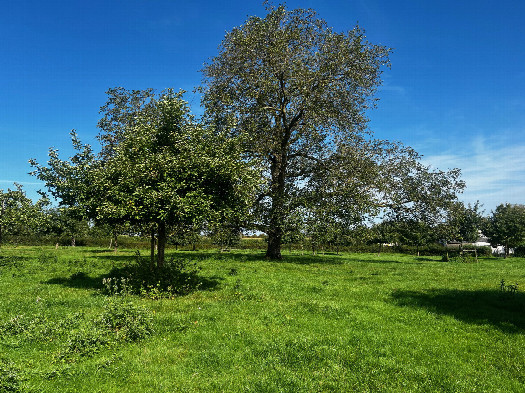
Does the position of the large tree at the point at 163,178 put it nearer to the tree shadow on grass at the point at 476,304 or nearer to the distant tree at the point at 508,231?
the tree shadow on grass at the point at 476,304

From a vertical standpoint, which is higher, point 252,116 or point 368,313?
point 252,116

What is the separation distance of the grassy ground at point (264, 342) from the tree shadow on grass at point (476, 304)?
55 millimetres

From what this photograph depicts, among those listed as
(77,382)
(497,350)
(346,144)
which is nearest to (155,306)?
(77,382)

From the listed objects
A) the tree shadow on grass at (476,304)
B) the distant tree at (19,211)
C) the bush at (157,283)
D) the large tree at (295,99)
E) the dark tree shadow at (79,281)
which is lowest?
the tree shadow on grass at (476,304)

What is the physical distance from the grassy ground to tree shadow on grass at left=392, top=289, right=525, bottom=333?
0.18ft

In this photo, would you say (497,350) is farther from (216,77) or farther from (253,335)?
(216,77)

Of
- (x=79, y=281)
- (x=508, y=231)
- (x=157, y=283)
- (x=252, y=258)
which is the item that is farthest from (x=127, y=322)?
(x=508, y=231)

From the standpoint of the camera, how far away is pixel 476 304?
1501cm

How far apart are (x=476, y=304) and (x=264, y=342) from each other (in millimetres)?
10552

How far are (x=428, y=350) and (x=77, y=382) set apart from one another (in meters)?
8.70

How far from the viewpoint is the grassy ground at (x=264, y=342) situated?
7535mm

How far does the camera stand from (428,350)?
955cm

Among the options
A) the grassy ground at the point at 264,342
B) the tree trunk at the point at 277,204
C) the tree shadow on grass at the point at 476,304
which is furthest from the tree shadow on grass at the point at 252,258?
the grassy ground at the point at 264,342

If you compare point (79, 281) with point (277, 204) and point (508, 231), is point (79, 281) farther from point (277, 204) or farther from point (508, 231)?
point (508, 231)
